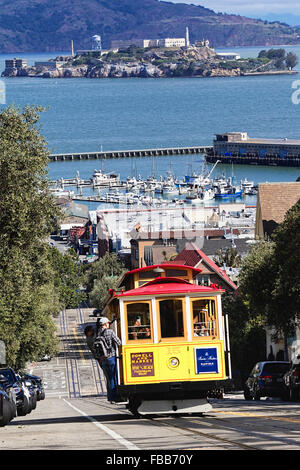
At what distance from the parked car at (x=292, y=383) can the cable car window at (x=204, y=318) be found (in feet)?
27.6

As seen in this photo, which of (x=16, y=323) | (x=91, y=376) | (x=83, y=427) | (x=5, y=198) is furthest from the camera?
(x=91, y=376)

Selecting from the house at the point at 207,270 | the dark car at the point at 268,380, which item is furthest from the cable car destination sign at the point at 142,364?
the house at the point at 207,270

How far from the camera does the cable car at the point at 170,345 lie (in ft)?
67.2

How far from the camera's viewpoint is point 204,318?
2086cm

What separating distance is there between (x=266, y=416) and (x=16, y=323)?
77.1 ft

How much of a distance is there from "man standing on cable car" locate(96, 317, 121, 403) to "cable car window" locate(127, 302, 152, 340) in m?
0.46

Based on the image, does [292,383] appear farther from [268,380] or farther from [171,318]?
[171,318]

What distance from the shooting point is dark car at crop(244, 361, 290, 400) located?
104 feet

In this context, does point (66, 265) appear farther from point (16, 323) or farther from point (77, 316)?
point (16, 323)

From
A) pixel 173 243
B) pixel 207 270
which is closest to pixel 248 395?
pixel 207 270

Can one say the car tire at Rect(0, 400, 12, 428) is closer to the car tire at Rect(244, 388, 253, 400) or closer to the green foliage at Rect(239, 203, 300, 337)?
the car tire at Rect(244, 388, 253, 400)

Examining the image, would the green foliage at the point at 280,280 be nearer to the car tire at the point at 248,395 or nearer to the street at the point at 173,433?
the car tire at the point at 248,395
